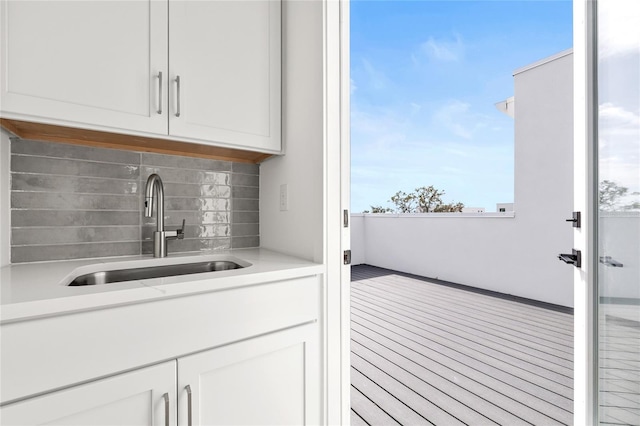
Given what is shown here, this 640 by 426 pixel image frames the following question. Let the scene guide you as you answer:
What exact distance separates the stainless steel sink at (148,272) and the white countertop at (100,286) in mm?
20

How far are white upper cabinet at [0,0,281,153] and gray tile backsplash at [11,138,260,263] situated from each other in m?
0.31

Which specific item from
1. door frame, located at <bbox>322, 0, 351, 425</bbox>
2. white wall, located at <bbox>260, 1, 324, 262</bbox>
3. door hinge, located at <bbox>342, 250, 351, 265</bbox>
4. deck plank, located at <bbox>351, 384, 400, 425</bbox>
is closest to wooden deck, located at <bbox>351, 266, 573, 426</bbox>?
deck plank, located at <bbox>351, 384, 400, 425</bbox>

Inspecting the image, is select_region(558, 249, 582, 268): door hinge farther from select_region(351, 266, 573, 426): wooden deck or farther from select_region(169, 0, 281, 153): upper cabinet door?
select_region(169, 0, 281, 153): upper cabinet door

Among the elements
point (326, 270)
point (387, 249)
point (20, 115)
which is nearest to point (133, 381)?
point (326, 270)

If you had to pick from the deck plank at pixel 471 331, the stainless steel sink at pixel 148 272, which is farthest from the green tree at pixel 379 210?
the stainless steel sink at pixel 148 272

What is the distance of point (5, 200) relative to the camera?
43.0 inches

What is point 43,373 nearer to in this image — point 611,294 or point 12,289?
point 12,289

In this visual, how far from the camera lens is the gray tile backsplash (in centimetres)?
116

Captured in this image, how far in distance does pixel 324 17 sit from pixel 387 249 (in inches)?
188

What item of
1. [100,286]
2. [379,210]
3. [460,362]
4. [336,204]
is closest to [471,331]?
Answer: [460,362]

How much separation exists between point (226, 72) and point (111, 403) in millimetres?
1233

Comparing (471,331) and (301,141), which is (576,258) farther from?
(471,331)

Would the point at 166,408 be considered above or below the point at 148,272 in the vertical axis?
below

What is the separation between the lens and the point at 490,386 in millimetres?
1826
